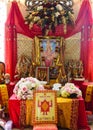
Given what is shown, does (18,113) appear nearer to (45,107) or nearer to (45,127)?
(45,107)

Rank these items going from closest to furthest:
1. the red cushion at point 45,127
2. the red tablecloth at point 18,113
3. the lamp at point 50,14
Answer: the red cushion at point 45,127
the red tablecloth at point 18,113
the lamp at point 50,14

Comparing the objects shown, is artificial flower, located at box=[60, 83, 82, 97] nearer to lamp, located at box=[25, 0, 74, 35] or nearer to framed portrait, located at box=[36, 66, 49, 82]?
framed portrait, located at box=[36, 66, 49, 82]

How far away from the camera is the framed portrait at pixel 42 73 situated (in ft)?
15.9

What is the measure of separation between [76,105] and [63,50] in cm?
149

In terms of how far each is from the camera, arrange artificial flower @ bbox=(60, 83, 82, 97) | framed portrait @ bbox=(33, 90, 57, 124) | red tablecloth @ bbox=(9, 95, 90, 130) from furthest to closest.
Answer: artificial flower @ bbox=(60, 83, 82, 97) < red tablecloth @ bbox=(9, 95, 90, 130) < framed portrait @ bbox=(33, 90, 57, 124)

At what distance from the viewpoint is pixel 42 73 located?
16.0ft

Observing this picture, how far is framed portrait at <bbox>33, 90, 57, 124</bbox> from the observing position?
354 cm

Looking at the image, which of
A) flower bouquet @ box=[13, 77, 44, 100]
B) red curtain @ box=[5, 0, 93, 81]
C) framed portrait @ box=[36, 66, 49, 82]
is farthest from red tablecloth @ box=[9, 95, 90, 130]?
red curtain @ box=[5, 0, 93, 81]

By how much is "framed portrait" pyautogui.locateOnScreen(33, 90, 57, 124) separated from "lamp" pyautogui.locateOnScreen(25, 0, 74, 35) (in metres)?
1.69

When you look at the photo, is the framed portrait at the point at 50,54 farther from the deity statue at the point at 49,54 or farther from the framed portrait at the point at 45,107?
the framed portrait at the point at 45,107

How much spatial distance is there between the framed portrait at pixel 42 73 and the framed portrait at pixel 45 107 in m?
1.14

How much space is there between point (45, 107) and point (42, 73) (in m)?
1.34

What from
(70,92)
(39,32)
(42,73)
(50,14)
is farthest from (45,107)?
(50,14)

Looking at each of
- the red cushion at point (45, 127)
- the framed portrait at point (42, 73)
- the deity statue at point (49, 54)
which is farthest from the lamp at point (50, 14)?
the red cushion at point (45, 127)
